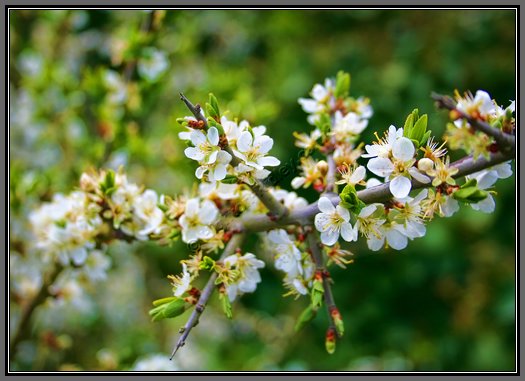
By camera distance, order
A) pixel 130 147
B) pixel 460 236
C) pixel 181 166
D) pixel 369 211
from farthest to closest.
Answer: pixel 460 236
pixel 181 166
pixel 130 147
pixel 369 211

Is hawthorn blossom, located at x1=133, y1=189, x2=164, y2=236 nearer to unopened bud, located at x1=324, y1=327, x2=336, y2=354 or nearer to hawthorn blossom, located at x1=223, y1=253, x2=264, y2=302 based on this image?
hawthorn blossom, located at x1=223, y1=253, x2=264, y2=302

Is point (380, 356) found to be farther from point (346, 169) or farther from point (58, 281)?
point (346, 169)

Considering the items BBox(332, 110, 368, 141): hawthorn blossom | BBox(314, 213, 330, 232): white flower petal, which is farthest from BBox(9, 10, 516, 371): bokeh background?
BBox(314, 213, 330, 232): white flower petal

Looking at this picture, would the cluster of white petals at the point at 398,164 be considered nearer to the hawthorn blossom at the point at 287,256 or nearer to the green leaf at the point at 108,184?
the hawthorn blossom at the point at 287,256

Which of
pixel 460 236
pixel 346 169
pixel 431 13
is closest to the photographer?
pixel 346 169

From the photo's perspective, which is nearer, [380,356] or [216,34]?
[380,356]

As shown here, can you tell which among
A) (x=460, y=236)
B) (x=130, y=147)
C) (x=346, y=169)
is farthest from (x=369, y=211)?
(x=460, y=236)
